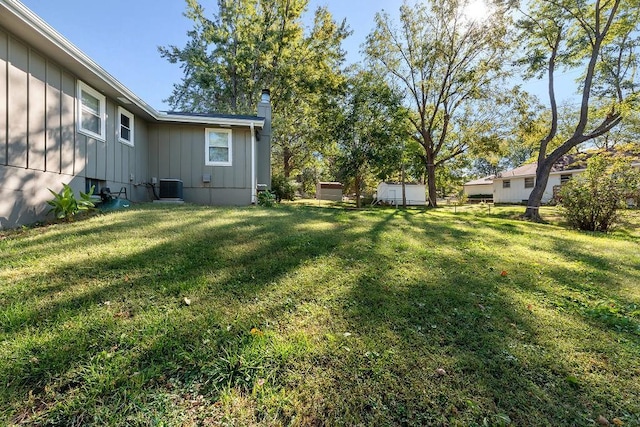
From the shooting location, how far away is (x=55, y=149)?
538cm

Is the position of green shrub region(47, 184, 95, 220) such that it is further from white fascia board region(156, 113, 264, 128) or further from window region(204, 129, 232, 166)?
window region(204, 129, 232, 166)

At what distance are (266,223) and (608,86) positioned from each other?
803 inches

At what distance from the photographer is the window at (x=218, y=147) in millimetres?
9031

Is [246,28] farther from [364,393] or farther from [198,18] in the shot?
[364,393]

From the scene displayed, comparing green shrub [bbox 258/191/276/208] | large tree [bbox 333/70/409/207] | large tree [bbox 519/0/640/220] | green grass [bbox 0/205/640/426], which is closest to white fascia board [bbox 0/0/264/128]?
green shrub [bbox 258/191/276/208]

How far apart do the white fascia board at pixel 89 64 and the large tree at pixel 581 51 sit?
12.9 metres

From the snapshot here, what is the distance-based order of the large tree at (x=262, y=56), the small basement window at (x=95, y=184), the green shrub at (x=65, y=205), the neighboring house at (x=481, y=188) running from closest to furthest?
the green shrub at (x=65, y=205)
the small basement window at (x=95, y=184)
the large tree at (x=262, y=56)
the neighboring house at (x=481, y=188)

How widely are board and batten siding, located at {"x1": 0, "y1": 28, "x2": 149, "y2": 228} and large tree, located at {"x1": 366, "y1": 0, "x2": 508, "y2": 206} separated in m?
15.0

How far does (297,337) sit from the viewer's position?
7.11ft

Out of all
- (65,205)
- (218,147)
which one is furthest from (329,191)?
(65,205)

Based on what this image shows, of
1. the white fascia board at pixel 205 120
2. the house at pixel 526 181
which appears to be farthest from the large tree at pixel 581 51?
the white fascia board at pixel 205 120

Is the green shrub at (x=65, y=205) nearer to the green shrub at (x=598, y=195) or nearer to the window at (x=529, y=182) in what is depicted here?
the green shrub at (x=598, y=195)

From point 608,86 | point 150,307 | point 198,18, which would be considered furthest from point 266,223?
point 608,86

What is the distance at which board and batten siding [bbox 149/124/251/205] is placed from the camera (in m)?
8.88
